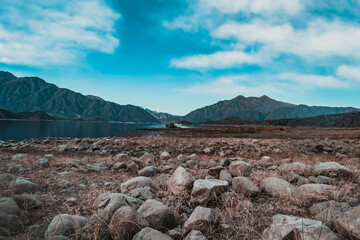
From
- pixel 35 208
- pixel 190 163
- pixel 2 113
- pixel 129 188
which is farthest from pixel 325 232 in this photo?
pixel 2 113

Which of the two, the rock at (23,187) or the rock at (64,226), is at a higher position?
the rock at (64,226)

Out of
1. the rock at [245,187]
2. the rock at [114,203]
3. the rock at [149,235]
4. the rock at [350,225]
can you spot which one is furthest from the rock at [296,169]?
the rock at [149,235]

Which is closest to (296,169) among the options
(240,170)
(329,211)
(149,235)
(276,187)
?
(240,170)

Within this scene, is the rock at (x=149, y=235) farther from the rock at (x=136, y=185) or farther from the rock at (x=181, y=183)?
the rock at (x=136, y=185)

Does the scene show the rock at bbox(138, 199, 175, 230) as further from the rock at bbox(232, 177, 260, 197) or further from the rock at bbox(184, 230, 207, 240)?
the rock at bbox(232, 177, 260, 197)

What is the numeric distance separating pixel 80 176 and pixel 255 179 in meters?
4.89

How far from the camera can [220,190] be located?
3.40m

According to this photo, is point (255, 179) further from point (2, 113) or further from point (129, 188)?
point (2, 113)

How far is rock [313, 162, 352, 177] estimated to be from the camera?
15.9 feet

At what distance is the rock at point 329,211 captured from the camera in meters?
2.47

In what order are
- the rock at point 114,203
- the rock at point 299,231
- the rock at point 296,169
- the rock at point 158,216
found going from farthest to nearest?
the rock at point 296,169 → the rock at point 114,203 → the rock at point 158,216 → the rock at point 299,231

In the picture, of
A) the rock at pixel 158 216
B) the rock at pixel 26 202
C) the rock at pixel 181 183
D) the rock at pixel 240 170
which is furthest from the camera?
the rock at pixel 240 170

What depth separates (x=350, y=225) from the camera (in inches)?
82.5

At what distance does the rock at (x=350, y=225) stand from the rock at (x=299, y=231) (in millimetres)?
194
